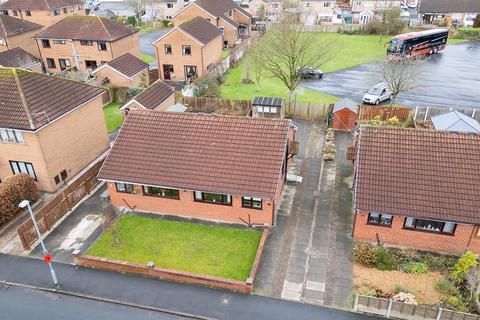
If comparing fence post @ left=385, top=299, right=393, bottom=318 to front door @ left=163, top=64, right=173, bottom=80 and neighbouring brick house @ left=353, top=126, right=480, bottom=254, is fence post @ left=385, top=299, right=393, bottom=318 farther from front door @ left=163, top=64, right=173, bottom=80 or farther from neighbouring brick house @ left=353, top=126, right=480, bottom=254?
front door @ left=163, top=64, right=173, bottom=80

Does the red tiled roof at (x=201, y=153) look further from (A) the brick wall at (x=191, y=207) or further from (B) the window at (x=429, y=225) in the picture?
(B) the window at (x=429, y=225)

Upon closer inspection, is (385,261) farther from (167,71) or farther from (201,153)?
(167,71)

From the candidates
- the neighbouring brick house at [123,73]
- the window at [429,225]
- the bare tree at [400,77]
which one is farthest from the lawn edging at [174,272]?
the neighbouring brick house at [123,73]

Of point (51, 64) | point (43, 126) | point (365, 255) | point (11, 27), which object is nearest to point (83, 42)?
point (51, 64)

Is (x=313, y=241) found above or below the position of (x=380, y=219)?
below

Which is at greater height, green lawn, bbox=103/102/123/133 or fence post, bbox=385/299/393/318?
fence post, bbox=385/299/393/318

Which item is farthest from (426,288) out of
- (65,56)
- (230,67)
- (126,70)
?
(65,56)

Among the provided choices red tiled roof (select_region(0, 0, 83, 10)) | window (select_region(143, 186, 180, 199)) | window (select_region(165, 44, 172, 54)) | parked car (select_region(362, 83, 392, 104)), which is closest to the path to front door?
window (select_region(143, 186, 180, 199))
